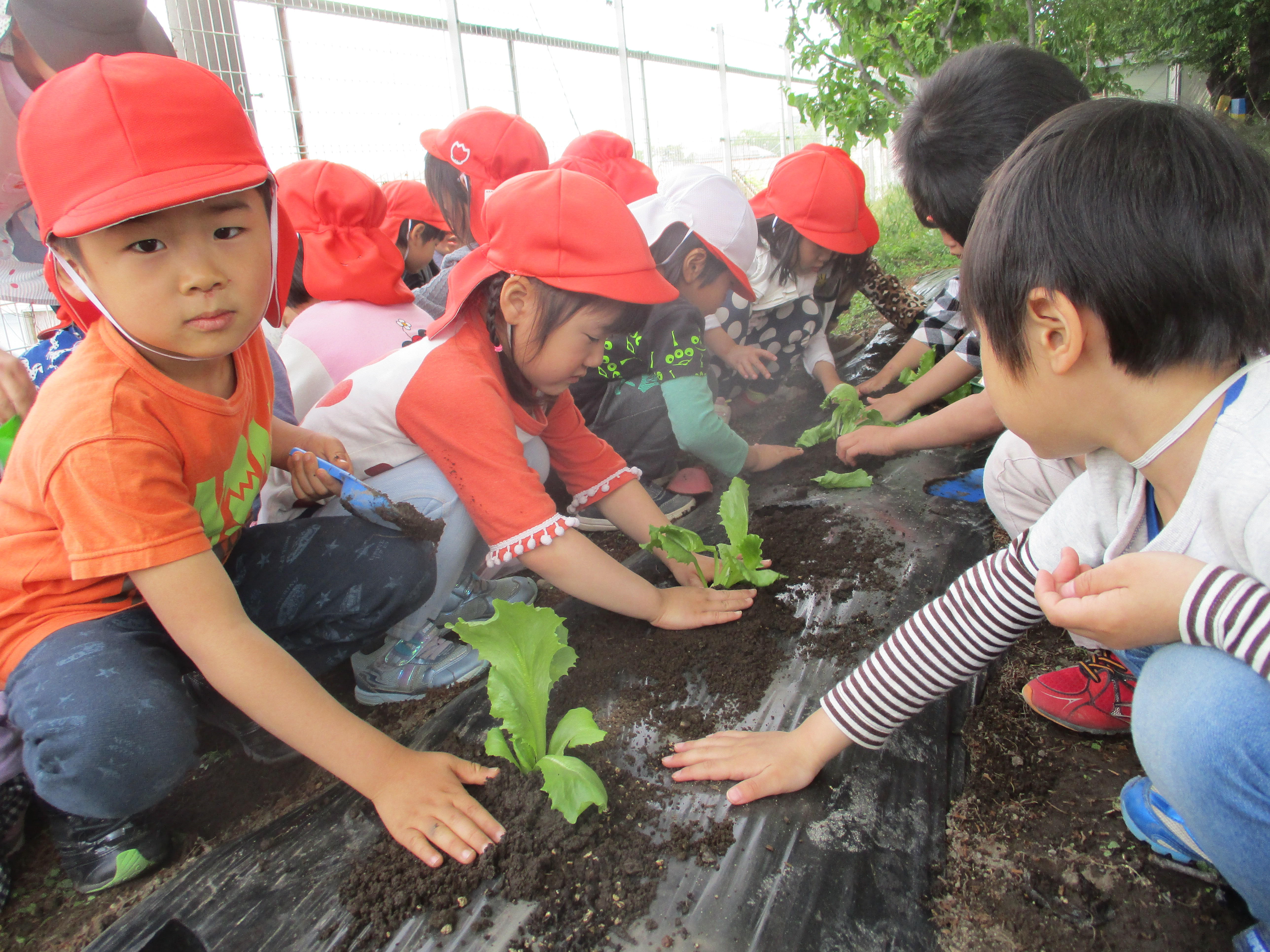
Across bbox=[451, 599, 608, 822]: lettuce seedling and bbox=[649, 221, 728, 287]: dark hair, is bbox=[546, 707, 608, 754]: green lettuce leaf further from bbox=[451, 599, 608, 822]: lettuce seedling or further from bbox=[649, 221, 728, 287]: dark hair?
bbox=[649, 221, 728, 287]: dark hair

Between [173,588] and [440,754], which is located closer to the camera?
[173,588]

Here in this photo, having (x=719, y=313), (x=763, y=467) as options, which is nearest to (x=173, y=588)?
(x=763, y=467)

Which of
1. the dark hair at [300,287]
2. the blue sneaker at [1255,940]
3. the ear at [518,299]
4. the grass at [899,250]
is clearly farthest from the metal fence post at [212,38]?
the blue sneaker at [1255,940]

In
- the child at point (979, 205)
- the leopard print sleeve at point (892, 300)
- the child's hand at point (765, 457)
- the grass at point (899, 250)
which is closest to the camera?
the child at point (979, 205)

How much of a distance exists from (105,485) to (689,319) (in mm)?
1779

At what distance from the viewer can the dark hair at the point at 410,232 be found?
3281 millimetres

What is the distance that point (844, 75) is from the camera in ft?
13.9

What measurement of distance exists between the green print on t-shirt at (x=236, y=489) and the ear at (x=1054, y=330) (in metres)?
1.30

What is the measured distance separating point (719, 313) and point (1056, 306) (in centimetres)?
234

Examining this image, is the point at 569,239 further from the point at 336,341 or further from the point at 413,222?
the point at 413,222

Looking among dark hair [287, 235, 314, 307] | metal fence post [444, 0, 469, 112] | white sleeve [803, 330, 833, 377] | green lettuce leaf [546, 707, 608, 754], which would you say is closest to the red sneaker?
green lettuce leaf [546, 707, 608, 754]

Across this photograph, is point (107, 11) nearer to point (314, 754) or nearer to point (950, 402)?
point (314, 754)

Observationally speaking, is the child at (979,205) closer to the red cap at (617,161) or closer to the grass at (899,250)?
the red cap at (617,161)

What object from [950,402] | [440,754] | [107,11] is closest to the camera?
[440,754]
